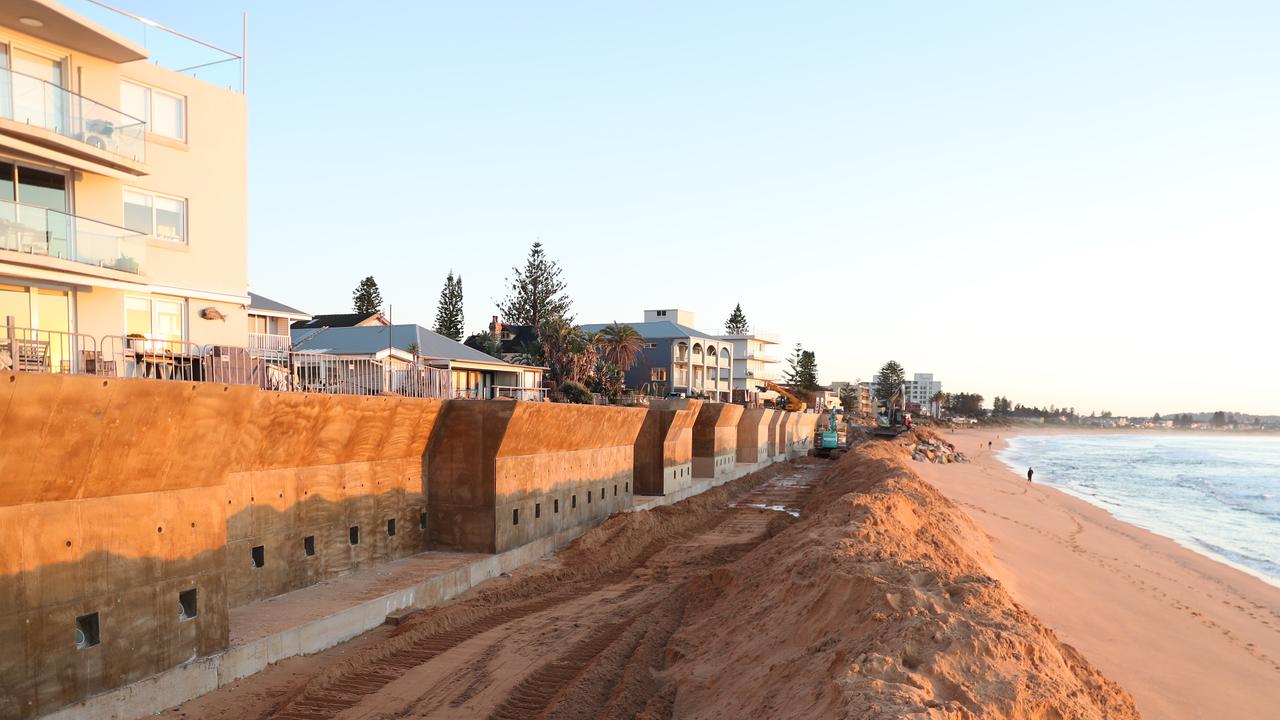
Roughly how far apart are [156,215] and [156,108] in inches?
99.6

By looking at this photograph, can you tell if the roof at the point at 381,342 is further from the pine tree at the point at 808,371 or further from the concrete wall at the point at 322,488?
the pine tree at the point at 808,371

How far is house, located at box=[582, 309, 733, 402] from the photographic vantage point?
81.4m

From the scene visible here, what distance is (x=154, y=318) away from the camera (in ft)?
62.0

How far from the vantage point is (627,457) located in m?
33.2

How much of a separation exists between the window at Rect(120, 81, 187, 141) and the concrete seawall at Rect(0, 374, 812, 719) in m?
8.24

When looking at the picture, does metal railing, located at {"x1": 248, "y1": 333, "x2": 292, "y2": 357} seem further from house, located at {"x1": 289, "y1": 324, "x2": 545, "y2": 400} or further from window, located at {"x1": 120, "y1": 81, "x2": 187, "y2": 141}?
house, located at {"x1": 289, "y1": 324, "x2": 545, "y2": 400}

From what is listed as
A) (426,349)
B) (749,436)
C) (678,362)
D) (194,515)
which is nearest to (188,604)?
(194,515)

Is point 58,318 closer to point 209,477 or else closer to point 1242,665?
point 209,477

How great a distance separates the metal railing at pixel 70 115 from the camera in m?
15.5

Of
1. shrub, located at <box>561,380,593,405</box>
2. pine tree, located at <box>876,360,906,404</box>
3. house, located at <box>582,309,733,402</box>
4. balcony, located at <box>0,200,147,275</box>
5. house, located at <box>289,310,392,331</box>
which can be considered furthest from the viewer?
pine tree, located at <box>876,360,906,404</box>

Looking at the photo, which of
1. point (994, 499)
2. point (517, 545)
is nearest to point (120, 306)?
point (517, 545)

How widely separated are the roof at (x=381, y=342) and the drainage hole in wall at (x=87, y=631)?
27.9 m

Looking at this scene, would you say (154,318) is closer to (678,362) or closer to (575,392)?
(575,392)

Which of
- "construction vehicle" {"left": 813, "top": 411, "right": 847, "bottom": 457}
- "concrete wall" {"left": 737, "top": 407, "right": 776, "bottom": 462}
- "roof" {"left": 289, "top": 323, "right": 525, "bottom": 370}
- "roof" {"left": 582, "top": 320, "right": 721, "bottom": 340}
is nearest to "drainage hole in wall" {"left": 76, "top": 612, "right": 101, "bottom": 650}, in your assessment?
"roof" {"left": 289, "top": 323, "right": 525, "bottom": 370}
